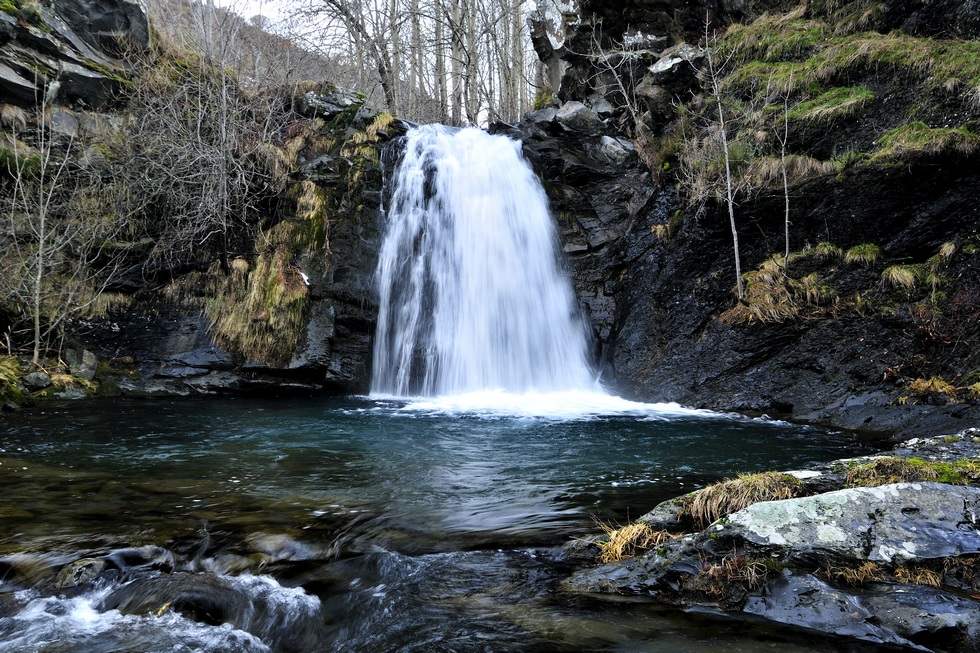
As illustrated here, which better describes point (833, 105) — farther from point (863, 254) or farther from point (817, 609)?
point (817, 609)

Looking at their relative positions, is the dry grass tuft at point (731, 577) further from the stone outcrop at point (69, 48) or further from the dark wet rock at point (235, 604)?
the stone outcrop at point (69, 48)

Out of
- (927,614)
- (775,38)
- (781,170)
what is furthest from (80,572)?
(775,38)

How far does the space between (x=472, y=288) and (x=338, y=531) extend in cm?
914

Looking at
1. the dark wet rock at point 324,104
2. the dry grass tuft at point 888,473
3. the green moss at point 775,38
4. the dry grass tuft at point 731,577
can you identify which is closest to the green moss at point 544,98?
the green moss at point 775,38

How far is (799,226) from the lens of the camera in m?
10.4

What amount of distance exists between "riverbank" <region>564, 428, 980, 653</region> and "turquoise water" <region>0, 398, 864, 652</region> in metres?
0.19

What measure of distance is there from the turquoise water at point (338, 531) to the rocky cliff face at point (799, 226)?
1.72 meters

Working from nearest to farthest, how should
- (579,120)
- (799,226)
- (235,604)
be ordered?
1. (235,604)
2. (799,226)
3. (579,120)

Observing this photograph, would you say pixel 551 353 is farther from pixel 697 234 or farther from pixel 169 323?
pixel 169 323

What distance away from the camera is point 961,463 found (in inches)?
142

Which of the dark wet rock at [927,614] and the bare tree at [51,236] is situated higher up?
the bare tree at [51,236]

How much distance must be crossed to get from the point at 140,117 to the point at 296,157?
12.1 ft

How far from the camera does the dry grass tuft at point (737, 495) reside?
345cm

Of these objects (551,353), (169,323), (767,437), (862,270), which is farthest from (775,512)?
(169,323)
